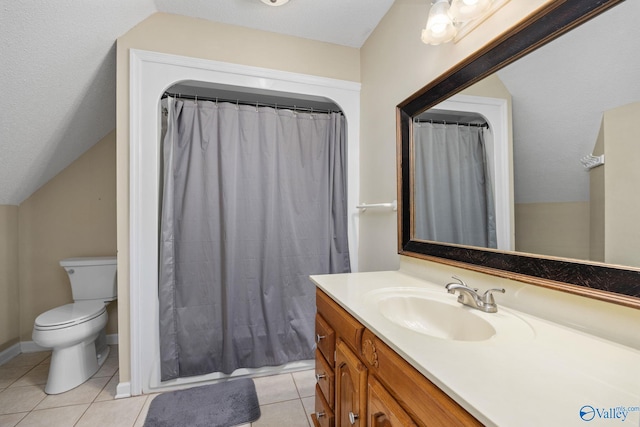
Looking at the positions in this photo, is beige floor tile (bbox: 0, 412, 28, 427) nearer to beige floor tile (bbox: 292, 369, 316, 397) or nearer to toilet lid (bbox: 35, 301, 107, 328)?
toilet lid (bbox: 35, 301, 107, 328)

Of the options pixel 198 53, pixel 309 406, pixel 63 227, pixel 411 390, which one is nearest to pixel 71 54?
pixel 198 53

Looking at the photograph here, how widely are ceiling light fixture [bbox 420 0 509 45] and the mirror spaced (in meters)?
0.14

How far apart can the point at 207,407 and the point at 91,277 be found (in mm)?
1400

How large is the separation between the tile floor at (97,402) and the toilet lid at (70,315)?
1.43ft

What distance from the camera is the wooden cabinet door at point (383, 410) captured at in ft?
2.16

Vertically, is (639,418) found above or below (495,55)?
below

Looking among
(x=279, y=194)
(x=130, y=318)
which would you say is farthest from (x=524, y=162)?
(x=130, y=318)

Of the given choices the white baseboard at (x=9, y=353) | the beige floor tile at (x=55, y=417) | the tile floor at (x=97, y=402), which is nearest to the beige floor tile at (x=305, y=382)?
the tile floor at (x=97, y=402)

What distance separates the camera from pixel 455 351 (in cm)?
62

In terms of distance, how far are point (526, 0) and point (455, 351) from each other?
1.10m

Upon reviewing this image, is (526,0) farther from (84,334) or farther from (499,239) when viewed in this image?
(84,334)

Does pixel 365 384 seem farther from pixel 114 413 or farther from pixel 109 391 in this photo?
pixel 109 391

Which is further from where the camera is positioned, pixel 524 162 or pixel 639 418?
pixel 524 162

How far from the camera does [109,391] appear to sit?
1728 mm
